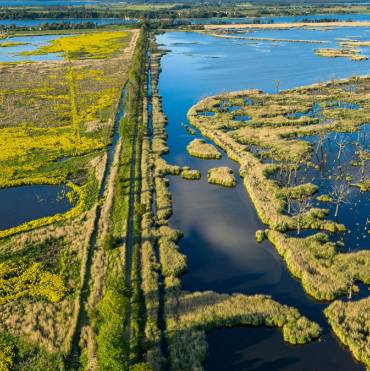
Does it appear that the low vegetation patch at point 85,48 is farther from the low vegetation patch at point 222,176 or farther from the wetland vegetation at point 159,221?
the low vegetation patch at point 222,176

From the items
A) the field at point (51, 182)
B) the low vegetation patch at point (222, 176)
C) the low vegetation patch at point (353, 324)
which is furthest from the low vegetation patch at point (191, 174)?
the low vegetation patch at point (353, 324)

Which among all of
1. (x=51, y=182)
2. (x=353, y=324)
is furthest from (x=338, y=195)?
(x=51, y=182)

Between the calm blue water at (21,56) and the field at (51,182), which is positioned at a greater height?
the calm blue water at (21,56)

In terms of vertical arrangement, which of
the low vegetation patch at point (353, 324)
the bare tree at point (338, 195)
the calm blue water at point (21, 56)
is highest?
the calm blue water at point (21, 56)

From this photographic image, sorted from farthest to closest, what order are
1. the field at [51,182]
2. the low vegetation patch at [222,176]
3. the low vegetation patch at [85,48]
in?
the low vegetation patch at [85,48]
the low vegetation patch at [222,176]
the field at [51,182]

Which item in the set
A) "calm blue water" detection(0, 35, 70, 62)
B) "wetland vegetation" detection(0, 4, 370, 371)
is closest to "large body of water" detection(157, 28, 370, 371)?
"wetland vegetation" detection(0, 4, 370, 371)

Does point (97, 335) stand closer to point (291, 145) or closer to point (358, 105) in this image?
point (291, 145)

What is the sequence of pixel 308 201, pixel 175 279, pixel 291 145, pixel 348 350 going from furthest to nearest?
pixel 291 145, pixel 308 201, pixel 175 279, pixel 348 350

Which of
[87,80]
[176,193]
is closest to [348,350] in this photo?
[176,193]
